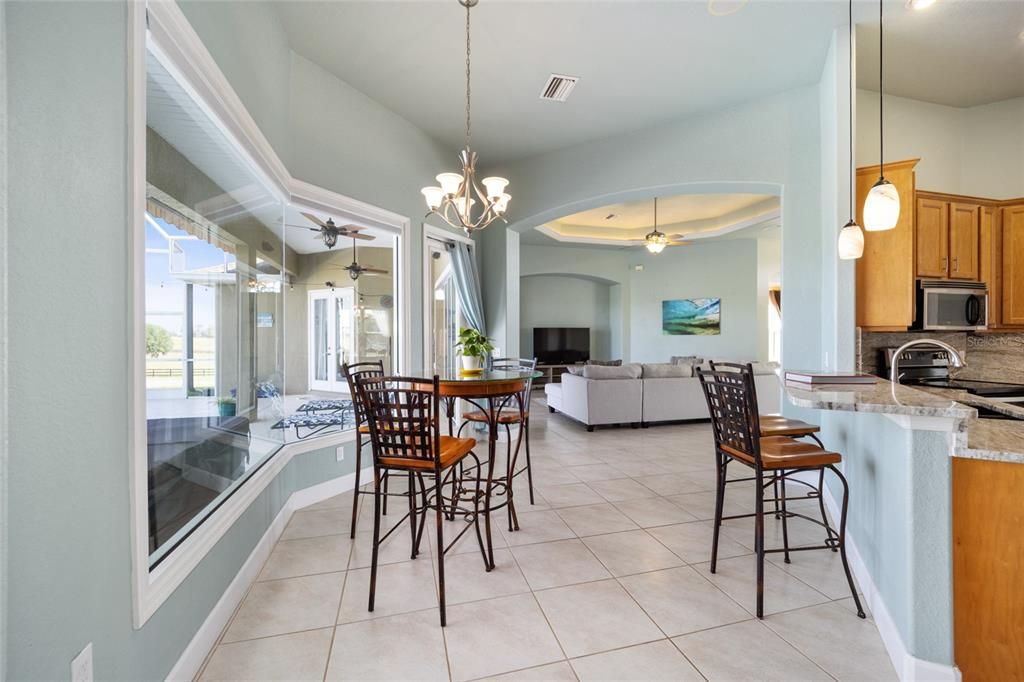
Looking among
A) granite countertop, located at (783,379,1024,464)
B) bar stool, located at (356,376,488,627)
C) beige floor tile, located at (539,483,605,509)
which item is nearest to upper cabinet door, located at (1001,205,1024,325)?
granite countertop, located at (783,379,1024,464)

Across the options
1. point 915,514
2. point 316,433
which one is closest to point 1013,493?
point 915,514

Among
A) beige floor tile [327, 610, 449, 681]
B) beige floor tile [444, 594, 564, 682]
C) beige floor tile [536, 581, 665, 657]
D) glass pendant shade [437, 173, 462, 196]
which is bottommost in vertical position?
beige floor tile [327, 610, 449, 681]

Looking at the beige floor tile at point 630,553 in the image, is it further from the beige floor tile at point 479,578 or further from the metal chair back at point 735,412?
the metal chair back at point 735,412

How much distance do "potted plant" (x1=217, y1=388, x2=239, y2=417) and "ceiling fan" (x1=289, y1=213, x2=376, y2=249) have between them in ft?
5.33

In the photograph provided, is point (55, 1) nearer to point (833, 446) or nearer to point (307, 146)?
point (307, 146)

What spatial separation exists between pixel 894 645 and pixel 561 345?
8.51m

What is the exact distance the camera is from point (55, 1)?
3.47ft

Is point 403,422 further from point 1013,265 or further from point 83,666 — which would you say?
point 1013,265

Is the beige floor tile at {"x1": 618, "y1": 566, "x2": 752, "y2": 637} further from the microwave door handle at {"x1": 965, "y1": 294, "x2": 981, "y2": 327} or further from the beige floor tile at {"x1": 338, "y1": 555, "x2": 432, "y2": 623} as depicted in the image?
the microwave door handle at {"x1": 965, "y1": 294, "x2": 981, "y2": 327}

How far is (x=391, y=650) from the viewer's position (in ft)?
5.79

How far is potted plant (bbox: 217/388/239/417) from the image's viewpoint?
257 cm

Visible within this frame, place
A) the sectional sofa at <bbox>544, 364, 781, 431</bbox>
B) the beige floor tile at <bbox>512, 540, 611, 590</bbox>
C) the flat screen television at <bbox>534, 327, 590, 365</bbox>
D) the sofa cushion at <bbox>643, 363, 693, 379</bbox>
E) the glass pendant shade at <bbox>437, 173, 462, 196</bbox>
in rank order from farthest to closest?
the flat screen television at <bbox>534, 327, 590, 365</bbox> < the sofa cushion at <bbox>643, 363, 693, 379</bbox> < the sectional sofa at <bbox>544, 364, 781, 431</bbox> < the glass pendant shade at <bbox>437, 173, 462, 196</bbox> < the beige floor tile at <bbox>512, 540, 611, 590</bbox>

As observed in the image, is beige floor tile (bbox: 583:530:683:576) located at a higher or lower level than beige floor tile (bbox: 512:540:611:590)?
higher

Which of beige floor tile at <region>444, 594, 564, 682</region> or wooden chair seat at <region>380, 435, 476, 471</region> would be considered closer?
beige floor tile at <region>444, 594, 564, 682</region>
